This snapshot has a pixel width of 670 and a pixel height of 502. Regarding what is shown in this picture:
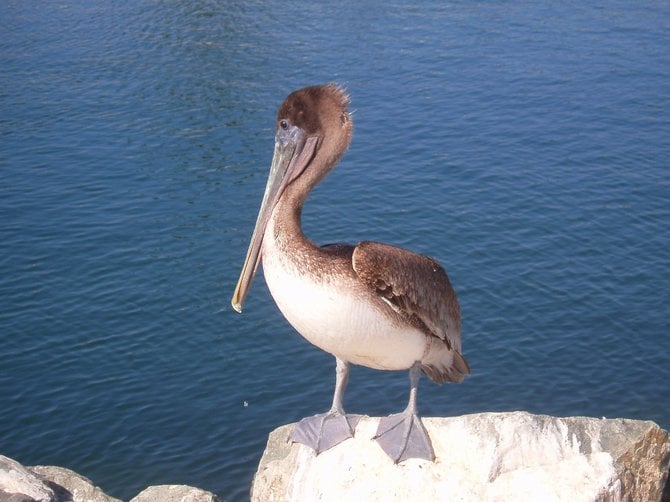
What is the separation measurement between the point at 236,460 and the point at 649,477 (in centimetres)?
555

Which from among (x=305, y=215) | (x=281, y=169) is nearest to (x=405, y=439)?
(x=281, y=169)

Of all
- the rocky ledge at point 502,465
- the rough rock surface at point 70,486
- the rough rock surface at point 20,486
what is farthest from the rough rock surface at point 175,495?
the rocky ledge at point 502,465

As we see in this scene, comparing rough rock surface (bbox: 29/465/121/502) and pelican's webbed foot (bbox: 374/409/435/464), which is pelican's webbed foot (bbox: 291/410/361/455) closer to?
pelican's webbed foot (bbox: 374/409/435/464)

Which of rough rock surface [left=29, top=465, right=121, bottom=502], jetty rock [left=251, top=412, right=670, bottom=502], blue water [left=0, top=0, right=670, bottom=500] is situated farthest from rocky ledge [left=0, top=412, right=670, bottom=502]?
blue water [left=0, top=0, right=670, bottom=500]

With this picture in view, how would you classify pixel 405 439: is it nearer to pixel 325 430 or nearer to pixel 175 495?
pixel 325 430

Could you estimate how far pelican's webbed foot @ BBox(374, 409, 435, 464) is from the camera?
21.9 ft

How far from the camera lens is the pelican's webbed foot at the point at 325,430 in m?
6.97

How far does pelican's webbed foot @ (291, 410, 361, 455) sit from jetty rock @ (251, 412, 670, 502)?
0.07 metres

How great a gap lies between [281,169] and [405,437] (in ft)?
6.68

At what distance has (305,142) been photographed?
6.88 meters

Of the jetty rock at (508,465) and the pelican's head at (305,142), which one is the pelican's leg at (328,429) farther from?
the pelican's head at (305,142)

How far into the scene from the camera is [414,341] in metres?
6.87

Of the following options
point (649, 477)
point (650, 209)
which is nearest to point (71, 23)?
point (650, 209)

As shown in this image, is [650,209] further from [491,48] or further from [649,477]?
[649,477]
